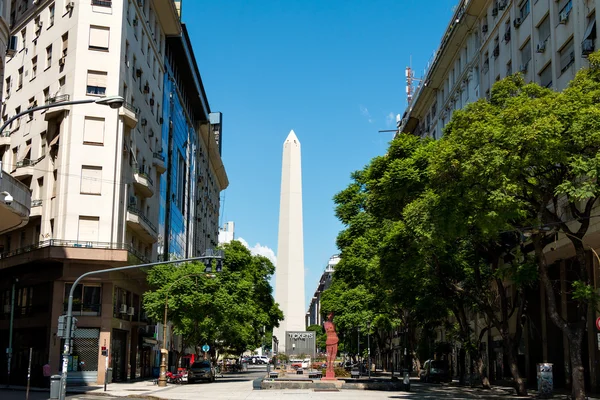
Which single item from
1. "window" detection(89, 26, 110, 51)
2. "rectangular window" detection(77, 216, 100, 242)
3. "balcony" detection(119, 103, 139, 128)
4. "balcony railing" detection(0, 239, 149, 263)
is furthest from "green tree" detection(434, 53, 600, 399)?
"window" detection(89, 26, 110, 51)

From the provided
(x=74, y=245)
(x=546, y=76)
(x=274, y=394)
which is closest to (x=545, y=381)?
(x=274, y=394)

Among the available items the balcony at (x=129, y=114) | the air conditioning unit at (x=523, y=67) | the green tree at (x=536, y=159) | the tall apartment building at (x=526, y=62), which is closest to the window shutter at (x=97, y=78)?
the balcony at (x=129, y=114)

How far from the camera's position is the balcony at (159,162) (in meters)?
53.2

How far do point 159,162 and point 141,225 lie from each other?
27.5 ft

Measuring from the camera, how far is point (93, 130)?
42.9 m

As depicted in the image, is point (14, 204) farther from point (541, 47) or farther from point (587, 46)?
point (541, 47)

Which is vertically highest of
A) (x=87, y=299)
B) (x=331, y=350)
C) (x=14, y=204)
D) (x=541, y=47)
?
(x=541, y=47)

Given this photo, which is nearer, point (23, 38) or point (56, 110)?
point (56, 110)

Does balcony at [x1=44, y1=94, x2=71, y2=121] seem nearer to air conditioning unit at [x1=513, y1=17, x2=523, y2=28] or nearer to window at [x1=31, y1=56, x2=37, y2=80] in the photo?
window at [x1=31, y1=56, x2=37, y2=80]

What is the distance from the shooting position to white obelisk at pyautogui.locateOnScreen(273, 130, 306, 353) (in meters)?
73.1

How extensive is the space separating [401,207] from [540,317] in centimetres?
1370

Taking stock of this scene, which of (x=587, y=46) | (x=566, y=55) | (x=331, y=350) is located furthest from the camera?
(x=331, y=350)

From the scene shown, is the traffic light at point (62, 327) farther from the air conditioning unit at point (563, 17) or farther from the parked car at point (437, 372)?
the parked car at point (437, 372)

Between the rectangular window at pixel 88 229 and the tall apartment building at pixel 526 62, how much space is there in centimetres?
2558
